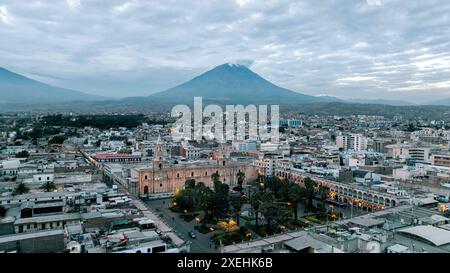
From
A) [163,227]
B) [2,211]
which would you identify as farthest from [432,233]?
[2,211]

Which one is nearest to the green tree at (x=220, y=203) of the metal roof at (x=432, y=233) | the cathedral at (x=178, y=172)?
the cathedral at (x=178, y=172)

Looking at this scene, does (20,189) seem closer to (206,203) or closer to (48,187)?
(48,187)

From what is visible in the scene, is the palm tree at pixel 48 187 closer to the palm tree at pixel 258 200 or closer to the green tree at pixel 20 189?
the green tree at pixel 20 189

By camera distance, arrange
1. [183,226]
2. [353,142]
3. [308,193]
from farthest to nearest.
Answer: [353,142], [308,193], [183,226]

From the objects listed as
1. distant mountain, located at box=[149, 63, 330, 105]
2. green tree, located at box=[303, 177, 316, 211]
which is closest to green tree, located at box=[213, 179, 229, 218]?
green tree, located at box=[303, 177, 316, 211]
